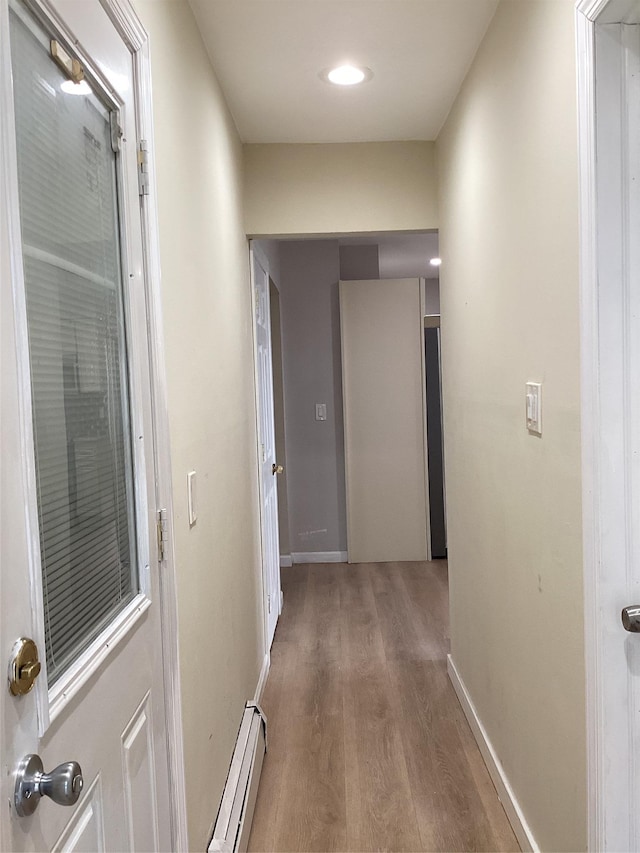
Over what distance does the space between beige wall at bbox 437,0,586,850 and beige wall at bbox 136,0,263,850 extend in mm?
895

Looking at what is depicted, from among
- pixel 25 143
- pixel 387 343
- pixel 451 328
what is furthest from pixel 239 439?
pixel 387 343

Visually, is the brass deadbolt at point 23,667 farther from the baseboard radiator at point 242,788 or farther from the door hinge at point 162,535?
the baseboard radiator at point 242,788

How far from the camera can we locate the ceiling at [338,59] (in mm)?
1953

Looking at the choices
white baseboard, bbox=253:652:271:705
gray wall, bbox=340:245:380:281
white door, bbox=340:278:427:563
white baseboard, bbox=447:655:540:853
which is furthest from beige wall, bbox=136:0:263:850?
gray wall, bbox=340:245:380:281

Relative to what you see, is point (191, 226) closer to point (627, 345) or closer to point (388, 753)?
point (627, 345)

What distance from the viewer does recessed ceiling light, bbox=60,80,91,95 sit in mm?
1030

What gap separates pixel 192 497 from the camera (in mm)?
1732

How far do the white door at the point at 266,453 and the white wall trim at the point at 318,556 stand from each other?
3.89 ft

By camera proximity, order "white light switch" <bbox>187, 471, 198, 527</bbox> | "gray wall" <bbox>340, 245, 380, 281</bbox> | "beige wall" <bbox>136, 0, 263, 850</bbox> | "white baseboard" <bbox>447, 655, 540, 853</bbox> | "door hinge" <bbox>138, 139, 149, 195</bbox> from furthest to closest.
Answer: "gray wall" <bbox>340, 245, 380, 281</bbox>, "white baseboard" <bbox>447, 655, 540, 853</bbox>, "white light switch" <bbox>187, 471, 198, 527</bbox>, "beige wall" <bbox>136, 0, 263, 850</bbox>, "door hinge" <bbox>138, 139, 149, 195</bbox>

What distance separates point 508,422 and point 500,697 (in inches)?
36.6

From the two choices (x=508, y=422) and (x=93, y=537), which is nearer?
(x=93, y=537)

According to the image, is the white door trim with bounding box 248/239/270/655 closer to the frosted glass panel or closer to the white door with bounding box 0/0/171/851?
the white door with bounding box 0/0/171/851

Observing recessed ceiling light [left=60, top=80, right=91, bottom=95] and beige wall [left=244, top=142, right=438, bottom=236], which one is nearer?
recessed ceiling light [left=60, top=80, right=91, bottom=95]

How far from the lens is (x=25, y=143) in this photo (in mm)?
886
